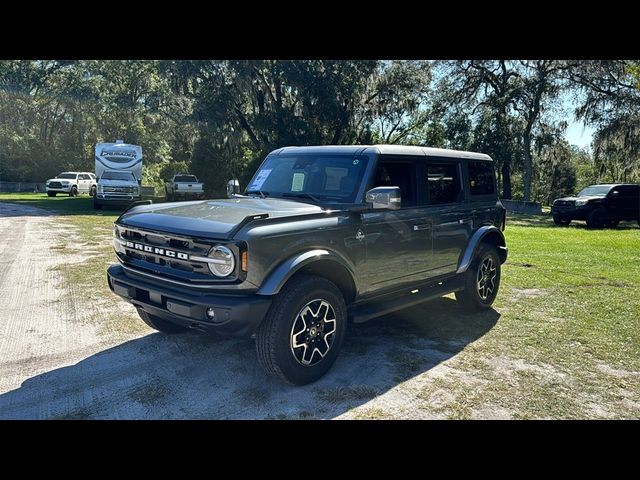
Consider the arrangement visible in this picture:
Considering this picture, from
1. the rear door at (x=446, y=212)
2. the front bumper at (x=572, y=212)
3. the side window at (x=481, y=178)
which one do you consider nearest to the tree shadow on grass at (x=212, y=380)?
the rear door at (x=446, y=212)

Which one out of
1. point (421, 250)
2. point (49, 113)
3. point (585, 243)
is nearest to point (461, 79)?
point (585, 243)

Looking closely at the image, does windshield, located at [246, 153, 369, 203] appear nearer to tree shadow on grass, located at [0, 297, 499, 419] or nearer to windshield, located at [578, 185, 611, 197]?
tree shadow on grass, located at [0, 297, 499, 419]

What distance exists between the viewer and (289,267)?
3621 mm

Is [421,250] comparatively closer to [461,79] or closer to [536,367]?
[536,367]

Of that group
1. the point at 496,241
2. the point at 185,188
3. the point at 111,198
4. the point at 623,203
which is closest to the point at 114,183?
the point at 111,198

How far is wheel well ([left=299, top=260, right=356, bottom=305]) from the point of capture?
398cm

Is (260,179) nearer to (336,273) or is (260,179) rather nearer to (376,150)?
(376,150)

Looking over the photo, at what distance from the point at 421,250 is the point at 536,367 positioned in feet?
5.00

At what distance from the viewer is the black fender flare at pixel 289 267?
353 cm

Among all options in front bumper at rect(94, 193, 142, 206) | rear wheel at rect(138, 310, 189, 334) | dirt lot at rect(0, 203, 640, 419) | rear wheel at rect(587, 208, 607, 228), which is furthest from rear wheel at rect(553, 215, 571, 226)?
rear wheel at rect(138, 310, 189, 334)

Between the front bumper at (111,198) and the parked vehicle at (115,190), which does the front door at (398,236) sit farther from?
the front bumper at (111,198)

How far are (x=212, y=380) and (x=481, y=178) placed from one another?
418 cm

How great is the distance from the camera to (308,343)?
3871 millimetres

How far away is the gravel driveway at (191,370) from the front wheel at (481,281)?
8.5 inches
